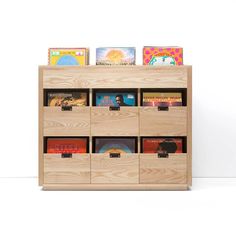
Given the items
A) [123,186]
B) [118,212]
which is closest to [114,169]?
[123,186]

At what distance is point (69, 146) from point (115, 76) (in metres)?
0.60

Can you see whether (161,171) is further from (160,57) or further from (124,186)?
(160,57)

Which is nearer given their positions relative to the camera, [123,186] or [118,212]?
[118,212]

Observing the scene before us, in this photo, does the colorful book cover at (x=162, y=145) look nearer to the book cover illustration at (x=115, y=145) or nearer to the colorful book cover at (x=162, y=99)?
the book cover illustration at (x=115, y=145)

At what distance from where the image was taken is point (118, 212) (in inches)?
113

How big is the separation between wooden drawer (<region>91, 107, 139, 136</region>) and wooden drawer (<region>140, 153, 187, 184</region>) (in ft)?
0.75

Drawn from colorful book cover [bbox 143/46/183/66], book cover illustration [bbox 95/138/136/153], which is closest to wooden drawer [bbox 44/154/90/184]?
book cover illustration [bbox 95/138/136/153]

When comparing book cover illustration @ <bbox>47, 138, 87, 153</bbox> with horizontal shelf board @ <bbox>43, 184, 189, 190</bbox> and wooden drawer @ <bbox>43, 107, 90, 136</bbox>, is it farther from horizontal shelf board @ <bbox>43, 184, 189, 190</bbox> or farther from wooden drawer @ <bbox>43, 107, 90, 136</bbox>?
horizontal shelf board @ <bbox>43, 184, 189, 190</bbox>

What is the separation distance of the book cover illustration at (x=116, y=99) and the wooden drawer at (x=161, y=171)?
41 centimetres
